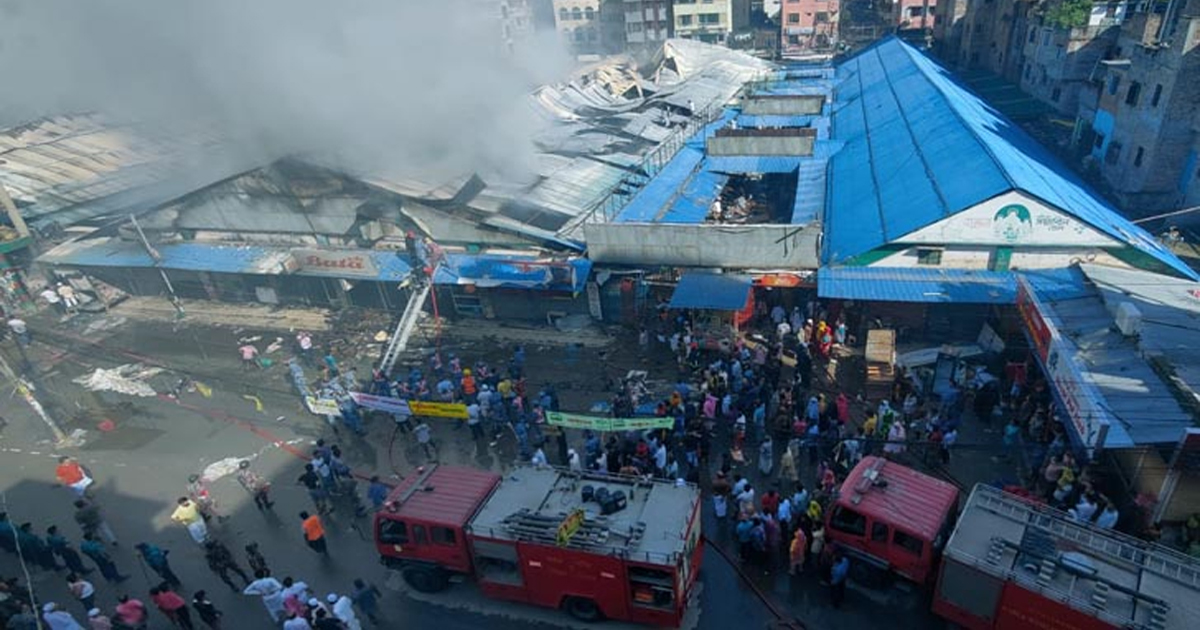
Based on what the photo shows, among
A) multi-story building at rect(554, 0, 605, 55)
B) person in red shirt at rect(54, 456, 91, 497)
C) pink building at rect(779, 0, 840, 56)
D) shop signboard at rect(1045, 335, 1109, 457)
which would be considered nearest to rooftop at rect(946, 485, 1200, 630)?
shop signboard at rect(1045, 335, 1109, 457)

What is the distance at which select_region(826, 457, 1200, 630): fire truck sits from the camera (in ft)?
30.2

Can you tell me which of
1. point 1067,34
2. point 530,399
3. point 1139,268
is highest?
point 1067,34

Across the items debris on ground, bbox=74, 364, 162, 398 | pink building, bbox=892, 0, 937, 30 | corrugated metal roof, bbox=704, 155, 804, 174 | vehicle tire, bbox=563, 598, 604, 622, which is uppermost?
pink building, bbox=892, 0, 937, 30

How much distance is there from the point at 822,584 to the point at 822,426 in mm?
4352

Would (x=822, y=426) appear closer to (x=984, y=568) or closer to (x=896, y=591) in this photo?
(x=896, y=591)

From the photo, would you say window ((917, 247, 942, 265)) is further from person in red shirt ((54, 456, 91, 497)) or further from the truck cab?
person in red shirt ((54, 456, 91, 497))

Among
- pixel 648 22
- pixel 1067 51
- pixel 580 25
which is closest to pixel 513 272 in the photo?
pixel 1067 51

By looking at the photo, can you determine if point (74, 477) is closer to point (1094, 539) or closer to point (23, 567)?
point (23, 567)

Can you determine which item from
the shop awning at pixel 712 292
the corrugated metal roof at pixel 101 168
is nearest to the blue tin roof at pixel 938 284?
the shop awning at pixel 712 292

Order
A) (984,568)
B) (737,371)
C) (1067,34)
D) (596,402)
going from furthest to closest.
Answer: (1067,34) < (596,402) < (737,371) < (984,568)

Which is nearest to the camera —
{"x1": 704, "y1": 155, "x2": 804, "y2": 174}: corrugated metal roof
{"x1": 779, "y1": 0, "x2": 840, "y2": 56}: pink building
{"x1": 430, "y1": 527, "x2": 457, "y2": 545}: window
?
{"x1": 430, "y1": 527, "x2": 457, "y2": 545}: window

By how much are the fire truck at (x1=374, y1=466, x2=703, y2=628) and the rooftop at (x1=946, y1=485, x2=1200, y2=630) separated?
14.9 feet

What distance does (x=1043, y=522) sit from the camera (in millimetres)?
10492

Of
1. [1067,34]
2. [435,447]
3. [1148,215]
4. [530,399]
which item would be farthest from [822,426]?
[1067,34]
